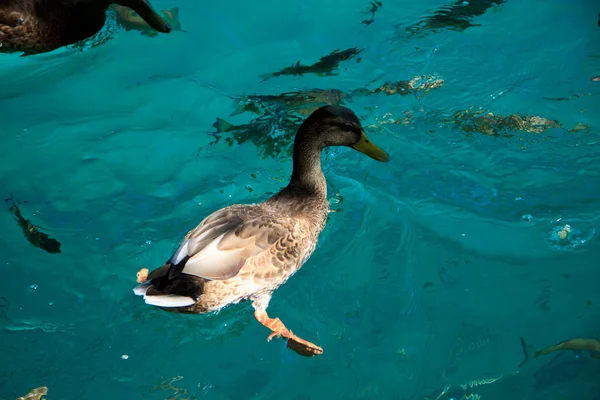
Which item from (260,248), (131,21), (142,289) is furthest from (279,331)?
(131,21)

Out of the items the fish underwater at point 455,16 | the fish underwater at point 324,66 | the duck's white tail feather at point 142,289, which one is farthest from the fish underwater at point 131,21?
the duck's white tail feather at point 142,289

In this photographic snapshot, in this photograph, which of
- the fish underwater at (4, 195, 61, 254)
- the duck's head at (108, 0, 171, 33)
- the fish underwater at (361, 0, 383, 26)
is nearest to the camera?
the fish underwater at (4, 195, 61, 254)

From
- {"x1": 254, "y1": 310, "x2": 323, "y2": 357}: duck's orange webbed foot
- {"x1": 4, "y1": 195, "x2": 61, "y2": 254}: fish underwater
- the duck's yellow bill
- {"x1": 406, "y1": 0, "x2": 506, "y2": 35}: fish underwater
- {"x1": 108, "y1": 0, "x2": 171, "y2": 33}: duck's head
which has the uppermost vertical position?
{"x1": 108, "y1": 0, "x2": 171, "y2": 33}: duck's head

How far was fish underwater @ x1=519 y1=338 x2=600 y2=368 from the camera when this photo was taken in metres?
3.70

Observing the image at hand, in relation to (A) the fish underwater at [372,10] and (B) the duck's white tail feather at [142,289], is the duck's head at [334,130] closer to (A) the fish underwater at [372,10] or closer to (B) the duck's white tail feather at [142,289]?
(B) the duck's white tail feather at [142,289]

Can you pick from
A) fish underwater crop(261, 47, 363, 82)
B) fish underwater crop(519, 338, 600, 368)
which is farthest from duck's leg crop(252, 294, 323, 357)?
fish underwater crop(261, 47, 363, 82)

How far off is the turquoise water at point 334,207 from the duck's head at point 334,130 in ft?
1.73

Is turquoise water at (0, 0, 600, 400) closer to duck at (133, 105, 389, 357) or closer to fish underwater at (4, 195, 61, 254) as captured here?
fish underwater at (4, 195, 61, 254)

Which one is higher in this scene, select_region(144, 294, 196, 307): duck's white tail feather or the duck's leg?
select_region(144, 294, 196, 307): duck's white tail feather

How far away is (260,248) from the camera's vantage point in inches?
144

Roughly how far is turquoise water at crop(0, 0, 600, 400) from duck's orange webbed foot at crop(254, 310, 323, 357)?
2.4 inches

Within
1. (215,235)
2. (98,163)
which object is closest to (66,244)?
(98,163)

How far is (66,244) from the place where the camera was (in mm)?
4215

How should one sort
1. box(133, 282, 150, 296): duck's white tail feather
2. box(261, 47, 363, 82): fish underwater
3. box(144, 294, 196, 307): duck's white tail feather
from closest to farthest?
box(144, 294, 196, 307): duck's white tail feather < box(133, 282, 150, 296): duck's white tail feather < box(261, 47, 363, 82): fish underwater
